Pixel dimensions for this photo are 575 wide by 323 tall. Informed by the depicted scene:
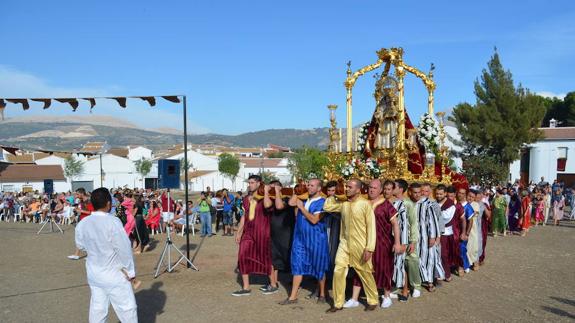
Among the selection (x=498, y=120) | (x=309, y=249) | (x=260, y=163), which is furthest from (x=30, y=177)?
(x=309, y=249)

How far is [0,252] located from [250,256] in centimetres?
832

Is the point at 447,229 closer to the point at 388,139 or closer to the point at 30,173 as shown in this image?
the point at 388,139

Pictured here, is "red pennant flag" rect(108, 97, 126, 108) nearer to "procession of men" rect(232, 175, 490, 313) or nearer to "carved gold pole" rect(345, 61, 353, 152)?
"procession of men" rect(232, 175, 490, 313)

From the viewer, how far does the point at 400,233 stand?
7.11 metres

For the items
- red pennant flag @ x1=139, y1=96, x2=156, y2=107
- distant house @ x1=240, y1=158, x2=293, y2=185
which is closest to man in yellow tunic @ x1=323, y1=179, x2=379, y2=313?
red pennant flag @ x1=139, y1=96, x2=156, y2=107

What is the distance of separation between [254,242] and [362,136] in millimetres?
7936

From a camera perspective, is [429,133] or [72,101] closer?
[72,101]

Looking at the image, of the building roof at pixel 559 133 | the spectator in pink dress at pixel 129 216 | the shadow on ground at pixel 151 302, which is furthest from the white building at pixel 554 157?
the shadow on ground at pixel 151 302

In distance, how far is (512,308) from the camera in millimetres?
6812

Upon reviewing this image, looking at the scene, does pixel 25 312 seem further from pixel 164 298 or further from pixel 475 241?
pixel 475 241

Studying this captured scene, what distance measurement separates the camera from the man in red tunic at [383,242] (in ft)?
22.3

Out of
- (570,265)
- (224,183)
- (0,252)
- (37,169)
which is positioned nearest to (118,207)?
(0,252)

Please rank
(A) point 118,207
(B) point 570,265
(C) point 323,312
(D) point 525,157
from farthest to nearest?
(D) point 525,157 < (A) point 118,207 < (B) point 570,265 < (C) point 323,312

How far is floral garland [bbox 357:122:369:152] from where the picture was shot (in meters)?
14.8
